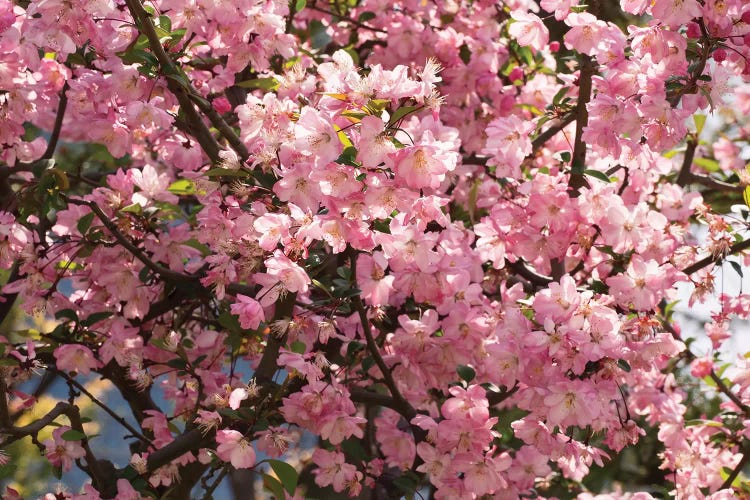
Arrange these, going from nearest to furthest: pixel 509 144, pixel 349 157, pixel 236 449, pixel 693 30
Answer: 1. pixel 349 157
2. pixel 693 30
3. pixel 236 449
4. pixel 509 144

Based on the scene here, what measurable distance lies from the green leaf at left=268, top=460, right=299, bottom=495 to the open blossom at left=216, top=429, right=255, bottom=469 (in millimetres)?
49

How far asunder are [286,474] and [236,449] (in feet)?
0.42

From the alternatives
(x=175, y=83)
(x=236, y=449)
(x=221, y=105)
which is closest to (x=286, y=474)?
(x=236, y=449)

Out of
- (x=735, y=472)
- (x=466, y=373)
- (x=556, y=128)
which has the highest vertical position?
(x=556, y=128)

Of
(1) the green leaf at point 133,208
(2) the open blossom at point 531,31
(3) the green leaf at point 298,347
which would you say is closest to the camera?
(3) the green leaf at point 298,347

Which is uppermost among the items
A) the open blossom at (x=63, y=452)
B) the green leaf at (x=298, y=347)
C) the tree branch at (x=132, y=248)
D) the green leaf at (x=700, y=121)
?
the green leaf at (x=700, y=121)

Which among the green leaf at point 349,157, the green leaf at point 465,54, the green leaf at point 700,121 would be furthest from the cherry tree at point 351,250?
the green leaf at point 465,54

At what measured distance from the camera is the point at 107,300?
2.53m

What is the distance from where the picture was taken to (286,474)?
6.57 feet

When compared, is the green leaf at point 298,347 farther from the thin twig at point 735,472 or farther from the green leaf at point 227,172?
the thin twig at point 735,472

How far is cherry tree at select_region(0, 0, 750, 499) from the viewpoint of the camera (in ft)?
5.90

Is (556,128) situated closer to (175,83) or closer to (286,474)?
(175,83)

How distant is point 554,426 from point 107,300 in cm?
128

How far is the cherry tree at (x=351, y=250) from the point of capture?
1798mm
